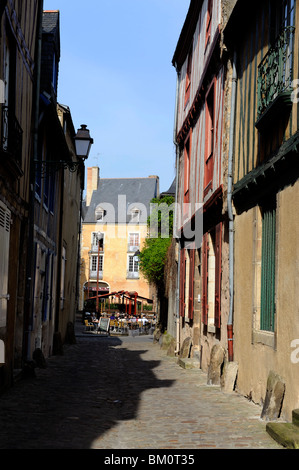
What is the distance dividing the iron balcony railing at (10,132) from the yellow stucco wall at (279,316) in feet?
10.1

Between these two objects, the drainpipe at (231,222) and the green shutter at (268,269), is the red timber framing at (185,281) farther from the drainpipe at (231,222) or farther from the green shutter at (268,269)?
the green shutter at (268,269)

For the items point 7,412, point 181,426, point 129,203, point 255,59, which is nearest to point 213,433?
point 181,426

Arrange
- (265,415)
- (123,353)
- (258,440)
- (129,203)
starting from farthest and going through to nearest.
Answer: (129,203) < (123,353) < (265,415) < (258,440)

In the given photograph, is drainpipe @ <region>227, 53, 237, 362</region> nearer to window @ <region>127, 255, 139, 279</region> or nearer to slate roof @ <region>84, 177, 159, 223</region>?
window @ <region>127, 255, 139, 279</region>

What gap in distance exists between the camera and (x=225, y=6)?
10.9 metres

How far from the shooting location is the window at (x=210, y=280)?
10797 millimetres

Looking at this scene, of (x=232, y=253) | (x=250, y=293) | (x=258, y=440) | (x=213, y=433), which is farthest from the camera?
Answer: (x=232, y=253)

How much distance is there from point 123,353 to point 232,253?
840 centimetres

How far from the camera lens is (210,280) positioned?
11.8 m

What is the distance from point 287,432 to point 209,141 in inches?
308

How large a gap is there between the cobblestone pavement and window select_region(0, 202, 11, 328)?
3.40ft

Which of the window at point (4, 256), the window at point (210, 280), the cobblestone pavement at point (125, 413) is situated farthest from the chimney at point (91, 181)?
the window at point (4, 256)

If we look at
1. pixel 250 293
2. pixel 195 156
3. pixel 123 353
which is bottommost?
pixel 123 353

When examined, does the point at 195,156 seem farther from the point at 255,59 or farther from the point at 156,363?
the point at 255,59
